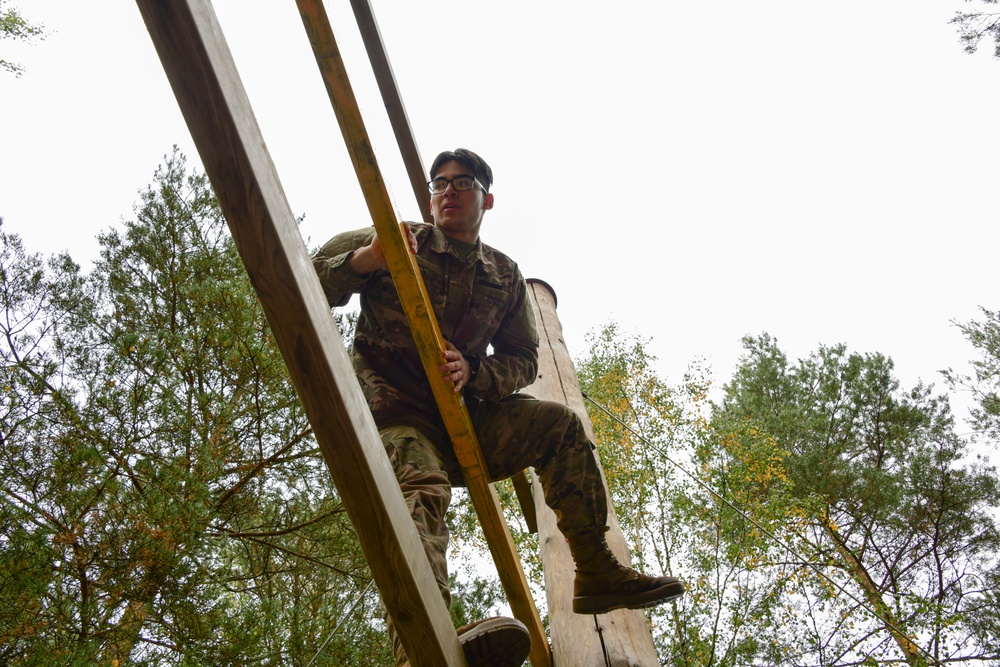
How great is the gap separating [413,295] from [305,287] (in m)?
0.63

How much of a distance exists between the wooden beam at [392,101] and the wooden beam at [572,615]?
816mm

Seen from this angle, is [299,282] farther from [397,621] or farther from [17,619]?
[17,619]

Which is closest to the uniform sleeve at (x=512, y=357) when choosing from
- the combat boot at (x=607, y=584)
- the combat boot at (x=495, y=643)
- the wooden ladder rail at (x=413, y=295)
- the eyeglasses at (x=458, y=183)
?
the wooden ladder rail at (x=413, y=295)

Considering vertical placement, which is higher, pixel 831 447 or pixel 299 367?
pixel 831 447

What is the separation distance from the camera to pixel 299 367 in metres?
1.24

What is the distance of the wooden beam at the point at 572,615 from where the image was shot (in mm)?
2744

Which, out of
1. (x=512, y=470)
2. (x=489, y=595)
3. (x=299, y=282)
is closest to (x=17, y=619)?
(x=512, y=470)

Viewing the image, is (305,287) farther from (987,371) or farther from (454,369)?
(987,371)

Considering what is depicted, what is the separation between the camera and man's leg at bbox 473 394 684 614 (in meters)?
2.22

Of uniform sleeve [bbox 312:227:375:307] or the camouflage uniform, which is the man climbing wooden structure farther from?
the camouflage uniform

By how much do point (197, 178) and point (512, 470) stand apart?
5.19 metres

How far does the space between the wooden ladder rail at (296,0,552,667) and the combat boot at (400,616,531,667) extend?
1.86ft

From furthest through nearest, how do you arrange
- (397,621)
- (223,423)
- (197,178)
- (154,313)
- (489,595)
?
(489,595) → (197,178) → (154,313) → (223,423) → (397,621)

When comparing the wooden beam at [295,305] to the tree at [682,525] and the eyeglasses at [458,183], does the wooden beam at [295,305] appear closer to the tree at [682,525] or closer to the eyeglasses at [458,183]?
the eyeglasses at [458,183]
